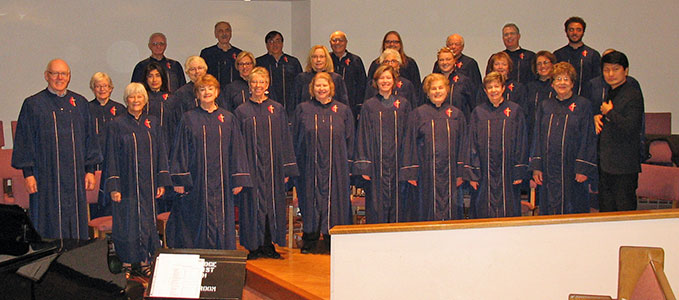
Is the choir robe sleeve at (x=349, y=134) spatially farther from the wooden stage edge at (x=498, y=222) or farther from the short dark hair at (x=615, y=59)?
the short dark hair at (x=615, y=59)

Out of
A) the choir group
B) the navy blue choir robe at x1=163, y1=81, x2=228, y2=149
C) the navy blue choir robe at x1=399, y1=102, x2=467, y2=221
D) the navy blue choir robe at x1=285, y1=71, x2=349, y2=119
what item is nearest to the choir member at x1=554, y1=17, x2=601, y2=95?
the choir group

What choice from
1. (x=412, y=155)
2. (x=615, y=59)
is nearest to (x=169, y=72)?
(x=412, y=155)

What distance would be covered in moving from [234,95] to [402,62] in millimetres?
1622

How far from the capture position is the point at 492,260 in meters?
4.18

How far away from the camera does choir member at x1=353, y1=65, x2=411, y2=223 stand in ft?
19.6

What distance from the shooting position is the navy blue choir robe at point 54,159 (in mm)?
5492

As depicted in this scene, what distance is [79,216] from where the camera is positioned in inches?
221

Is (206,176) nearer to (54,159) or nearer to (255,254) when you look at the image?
(255,254)

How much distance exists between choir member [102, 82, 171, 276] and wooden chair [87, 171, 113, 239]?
27cm

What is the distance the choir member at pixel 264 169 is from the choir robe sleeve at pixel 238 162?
0.12 metres

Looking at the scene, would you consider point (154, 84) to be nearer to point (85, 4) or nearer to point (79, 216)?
point (79, 216)

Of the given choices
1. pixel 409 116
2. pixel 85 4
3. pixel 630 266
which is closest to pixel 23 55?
pixel 85 4

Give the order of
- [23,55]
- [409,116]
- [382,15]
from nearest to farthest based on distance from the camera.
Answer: [409,116]
[23,55]
[382,15]

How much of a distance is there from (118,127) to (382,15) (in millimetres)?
4688
